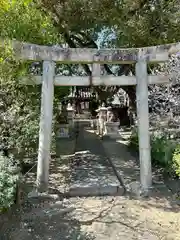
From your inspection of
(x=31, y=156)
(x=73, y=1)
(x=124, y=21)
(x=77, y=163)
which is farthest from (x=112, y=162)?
(x=73, y=1)

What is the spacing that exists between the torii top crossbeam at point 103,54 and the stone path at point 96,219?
9.00 ft

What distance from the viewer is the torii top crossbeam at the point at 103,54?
5.75 meters

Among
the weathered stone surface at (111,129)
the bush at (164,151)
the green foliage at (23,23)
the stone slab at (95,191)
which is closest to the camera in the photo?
the green foliage at (23,23)

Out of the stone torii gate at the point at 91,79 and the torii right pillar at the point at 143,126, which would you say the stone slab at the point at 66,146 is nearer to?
the stone torii gate at the point at 91,79

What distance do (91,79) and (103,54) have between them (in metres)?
0.57

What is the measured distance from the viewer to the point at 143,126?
5.91m

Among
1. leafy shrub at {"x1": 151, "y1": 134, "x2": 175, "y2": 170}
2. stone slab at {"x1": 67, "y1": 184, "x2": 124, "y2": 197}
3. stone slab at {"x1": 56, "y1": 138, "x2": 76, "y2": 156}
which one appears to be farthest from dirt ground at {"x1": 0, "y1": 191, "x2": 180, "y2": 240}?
stone slab at {"x1": 56, "y1": 138, "x2": 76, "y2": 156}

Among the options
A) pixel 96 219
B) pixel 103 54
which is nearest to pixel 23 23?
pixel 103 54

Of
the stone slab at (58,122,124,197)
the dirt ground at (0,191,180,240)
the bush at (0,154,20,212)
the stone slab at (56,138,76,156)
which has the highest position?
the bush at (0,154,20,212)

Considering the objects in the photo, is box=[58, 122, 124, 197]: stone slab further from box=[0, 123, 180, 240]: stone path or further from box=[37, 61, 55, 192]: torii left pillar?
box=[37, 61, 55, 192]: torii left pillar

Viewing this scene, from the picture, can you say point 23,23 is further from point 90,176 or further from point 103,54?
point 90,176

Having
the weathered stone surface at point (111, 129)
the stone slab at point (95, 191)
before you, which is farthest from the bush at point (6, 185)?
the weathered stone surface at point (111, 129)

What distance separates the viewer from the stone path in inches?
165

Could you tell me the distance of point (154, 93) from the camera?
23.1ft
